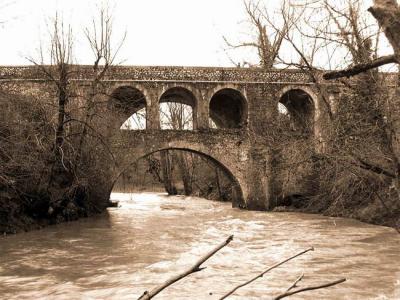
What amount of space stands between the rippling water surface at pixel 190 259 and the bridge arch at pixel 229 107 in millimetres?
7737

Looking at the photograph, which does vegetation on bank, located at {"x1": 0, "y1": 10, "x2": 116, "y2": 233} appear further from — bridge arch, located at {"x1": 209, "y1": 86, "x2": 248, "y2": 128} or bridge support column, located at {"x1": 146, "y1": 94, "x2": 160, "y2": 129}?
bridge arch, located at {"x1": 209, "y1": 86, "x2": 248, "y2": 128}

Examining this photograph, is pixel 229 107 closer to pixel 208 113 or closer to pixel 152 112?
pixel 208 113

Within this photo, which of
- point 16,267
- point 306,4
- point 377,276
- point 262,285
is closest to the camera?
→ point 306,4

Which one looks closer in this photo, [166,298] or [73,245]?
[166,298]

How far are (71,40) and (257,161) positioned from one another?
10.2m

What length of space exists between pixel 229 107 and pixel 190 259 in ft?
53.7

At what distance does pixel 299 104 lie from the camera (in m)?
24.4

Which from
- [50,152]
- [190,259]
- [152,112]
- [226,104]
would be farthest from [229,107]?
[190,259]

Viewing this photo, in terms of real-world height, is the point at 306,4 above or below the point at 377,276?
above

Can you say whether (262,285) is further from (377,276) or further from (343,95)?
(343,95)

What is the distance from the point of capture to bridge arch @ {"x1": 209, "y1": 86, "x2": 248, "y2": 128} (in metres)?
22.4

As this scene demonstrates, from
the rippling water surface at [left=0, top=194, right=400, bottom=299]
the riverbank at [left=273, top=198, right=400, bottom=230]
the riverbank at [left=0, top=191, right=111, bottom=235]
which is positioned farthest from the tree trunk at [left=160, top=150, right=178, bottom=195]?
the rippling water surface at [left=0, top=194, right=400, bottom=299]

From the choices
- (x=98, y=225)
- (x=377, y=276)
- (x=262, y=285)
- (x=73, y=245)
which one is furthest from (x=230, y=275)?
(x=98, y=225)

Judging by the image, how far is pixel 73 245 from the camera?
11406mm
